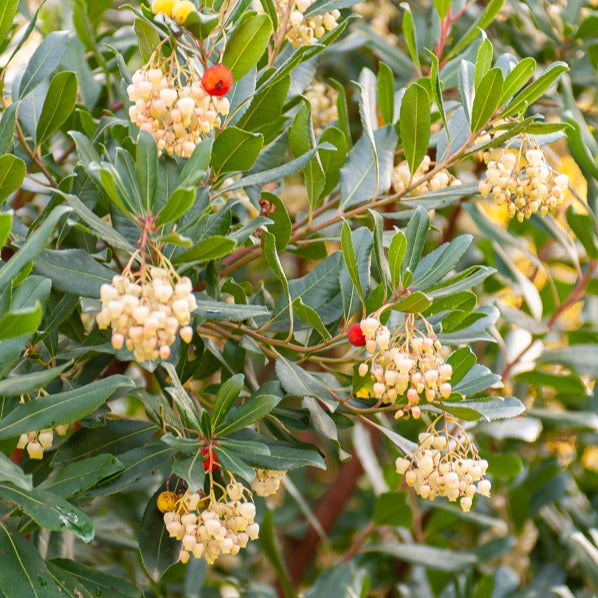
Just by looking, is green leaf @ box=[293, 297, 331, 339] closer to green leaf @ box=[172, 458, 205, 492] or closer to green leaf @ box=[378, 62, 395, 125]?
green leaf @ box=[172, 458, 205, 492]

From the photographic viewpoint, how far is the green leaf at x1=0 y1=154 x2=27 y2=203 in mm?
1086

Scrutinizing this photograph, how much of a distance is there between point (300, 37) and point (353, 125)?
110 centimetres

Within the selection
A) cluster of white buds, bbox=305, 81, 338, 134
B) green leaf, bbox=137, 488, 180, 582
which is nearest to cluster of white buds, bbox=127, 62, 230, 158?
green leaf, bbox=137, 488, 180, 582

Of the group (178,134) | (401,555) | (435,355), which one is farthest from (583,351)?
(178,134)

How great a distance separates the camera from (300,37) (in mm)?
1312

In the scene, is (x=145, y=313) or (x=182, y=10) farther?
(x=182, y=10)

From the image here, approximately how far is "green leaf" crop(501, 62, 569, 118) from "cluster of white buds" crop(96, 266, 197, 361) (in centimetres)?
57

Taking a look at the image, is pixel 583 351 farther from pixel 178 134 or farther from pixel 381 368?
pixel 178 134

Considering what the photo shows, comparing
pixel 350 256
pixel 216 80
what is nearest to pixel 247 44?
pixel 216 80

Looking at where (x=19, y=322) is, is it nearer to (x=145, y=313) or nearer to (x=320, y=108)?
(x=145, y=313)

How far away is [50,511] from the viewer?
1023mm

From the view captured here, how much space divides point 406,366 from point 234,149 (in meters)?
0.37

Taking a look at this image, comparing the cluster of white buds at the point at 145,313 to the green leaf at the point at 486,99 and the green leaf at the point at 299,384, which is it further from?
the green leaf at the point at 486,99

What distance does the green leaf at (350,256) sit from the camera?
113 cm
